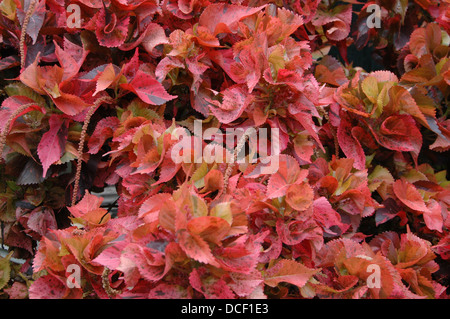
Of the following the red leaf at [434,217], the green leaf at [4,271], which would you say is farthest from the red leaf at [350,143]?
the green leaf at [4,271]

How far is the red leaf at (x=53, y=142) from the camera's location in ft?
2.25

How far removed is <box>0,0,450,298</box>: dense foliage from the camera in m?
0.53

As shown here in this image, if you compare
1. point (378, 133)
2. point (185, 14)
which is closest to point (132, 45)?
point (185, 14)

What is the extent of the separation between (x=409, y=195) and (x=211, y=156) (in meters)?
0.40

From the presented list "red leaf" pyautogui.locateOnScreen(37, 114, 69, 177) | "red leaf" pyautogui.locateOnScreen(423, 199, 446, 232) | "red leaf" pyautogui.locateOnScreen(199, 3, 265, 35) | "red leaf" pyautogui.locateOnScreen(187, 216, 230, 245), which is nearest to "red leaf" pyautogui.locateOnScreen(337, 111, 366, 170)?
"red leaf" pyautogui.locateOnScreen(423, 199, 446, 232)

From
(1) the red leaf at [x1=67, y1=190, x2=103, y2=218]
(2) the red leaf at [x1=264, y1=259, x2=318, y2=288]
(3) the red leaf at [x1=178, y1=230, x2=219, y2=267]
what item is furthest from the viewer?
(1) the red leaf at [x1=67, y1=190, x2=103, y2=218]

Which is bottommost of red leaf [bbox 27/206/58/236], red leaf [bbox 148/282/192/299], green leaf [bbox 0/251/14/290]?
green leaf [bbox 0/251/14/290]

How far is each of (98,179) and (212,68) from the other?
30 cm

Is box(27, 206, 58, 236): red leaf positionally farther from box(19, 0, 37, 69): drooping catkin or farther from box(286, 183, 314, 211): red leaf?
box(286, 183, 314, 211): red leaf

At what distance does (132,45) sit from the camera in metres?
0.75

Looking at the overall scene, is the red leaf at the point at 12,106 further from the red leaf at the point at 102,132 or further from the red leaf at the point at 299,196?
the red leaf at the point at 299,196

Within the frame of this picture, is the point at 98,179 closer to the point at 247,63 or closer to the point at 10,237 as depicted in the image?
the point at 10,237

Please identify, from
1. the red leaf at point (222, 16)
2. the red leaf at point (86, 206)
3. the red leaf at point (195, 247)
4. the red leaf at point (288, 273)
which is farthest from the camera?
the red leaf at point (222, 16)

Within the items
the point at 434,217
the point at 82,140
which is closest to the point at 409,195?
the point at 434,217
